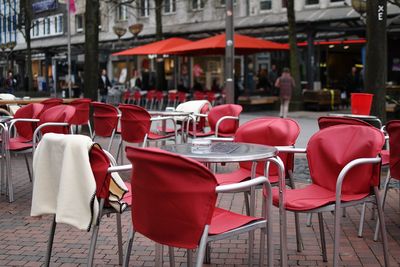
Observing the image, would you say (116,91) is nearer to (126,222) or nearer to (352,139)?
(126,222)

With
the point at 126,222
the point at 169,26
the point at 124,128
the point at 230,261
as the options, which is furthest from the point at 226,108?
the point at 169,26

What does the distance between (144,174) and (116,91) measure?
910 inches

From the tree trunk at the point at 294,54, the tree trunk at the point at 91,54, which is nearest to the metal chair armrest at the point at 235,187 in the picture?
the tree trunk at the point at 91,54

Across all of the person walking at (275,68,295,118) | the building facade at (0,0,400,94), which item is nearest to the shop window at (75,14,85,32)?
the building facade at (0,0,400,94)

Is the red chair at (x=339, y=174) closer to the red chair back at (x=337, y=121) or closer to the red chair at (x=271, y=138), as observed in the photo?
the red chair at (x=271, y=138)

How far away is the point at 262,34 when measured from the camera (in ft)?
93.5

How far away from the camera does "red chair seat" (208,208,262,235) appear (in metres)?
3.27

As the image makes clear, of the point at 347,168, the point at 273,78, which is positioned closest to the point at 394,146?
the point at 347,168

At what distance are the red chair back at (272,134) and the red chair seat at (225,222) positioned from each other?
1.46 metres

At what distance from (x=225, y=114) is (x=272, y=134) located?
3.41 metres

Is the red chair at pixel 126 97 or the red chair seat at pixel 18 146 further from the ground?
the red chair at pixel 126 97

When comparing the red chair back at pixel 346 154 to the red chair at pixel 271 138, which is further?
the red chair at pixel 271 138

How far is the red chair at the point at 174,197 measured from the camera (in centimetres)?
290

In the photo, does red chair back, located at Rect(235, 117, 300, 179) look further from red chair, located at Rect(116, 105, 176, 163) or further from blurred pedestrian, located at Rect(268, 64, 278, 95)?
blurred pedestrian, located at Rect(268, 64, 278, 95)
